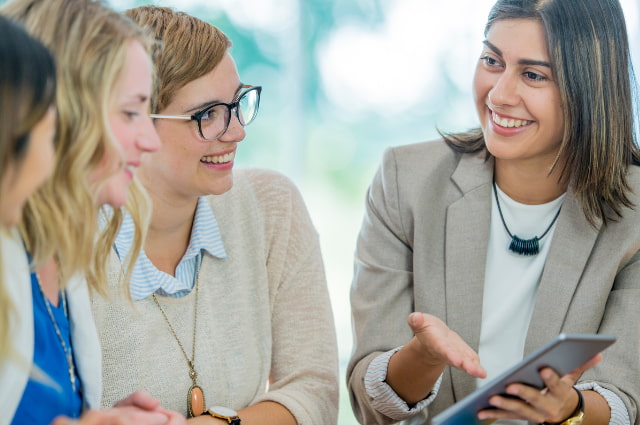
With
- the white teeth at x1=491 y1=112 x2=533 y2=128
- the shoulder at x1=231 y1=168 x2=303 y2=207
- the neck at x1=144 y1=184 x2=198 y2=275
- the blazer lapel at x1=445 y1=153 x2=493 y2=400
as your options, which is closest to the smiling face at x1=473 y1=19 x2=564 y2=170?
the white teeth at x1=491 y1=112 x2=533 y2=128

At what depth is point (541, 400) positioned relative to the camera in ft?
4.52

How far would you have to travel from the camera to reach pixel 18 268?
1.05 m

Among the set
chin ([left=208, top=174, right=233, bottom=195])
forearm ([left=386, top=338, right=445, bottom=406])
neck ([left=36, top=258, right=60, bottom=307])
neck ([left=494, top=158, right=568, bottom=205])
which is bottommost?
forearm ([left=386, top=338, right=445, bottom=406])

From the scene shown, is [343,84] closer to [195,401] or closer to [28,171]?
[195,401]

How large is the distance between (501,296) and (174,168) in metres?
0.80

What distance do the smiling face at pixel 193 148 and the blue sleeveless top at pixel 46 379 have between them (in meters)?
0.48

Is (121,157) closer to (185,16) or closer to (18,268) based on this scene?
(18,268)

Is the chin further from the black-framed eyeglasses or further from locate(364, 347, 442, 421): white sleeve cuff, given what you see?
locate(364, 347, 442, 421): white sleeve cuff

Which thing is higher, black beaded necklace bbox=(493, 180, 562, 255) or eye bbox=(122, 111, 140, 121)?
eye bbox=(122, 111, 140, 121)

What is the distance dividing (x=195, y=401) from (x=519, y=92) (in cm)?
96

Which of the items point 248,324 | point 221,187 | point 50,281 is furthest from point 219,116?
point 50,281

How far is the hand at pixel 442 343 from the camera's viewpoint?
1440 millimetres

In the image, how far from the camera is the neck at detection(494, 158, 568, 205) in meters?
1.87

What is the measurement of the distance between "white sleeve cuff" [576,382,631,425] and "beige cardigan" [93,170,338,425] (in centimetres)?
55
